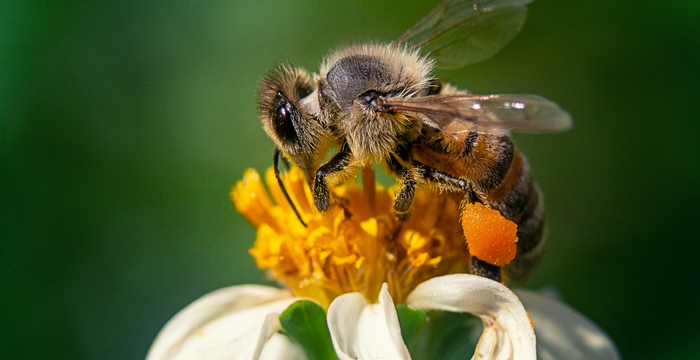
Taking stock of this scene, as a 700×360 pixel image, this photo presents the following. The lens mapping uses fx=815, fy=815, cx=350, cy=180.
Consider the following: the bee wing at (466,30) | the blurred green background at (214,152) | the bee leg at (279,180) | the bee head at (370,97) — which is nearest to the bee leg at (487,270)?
the bee head at (370,97)

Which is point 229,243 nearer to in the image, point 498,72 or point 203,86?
point 203,86

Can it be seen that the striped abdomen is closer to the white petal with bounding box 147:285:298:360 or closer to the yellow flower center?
the yellow flower center

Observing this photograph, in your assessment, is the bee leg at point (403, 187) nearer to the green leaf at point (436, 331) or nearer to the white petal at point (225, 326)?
the green leaf at point (436, 331)

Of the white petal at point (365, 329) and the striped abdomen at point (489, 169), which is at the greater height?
the striped abdomen at point (489, 169)

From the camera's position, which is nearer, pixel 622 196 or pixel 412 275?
pixel 412 275

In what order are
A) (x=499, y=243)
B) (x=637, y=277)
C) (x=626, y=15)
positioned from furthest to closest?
(x=626, y=15), (x=637, y=277), (x=499, y=243)

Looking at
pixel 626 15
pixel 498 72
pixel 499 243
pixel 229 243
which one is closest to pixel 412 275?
pixel 499 243

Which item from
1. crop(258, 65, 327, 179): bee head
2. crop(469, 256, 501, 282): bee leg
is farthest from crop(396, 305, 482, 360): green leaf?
crop(258, 65, 327, 179): bee head
